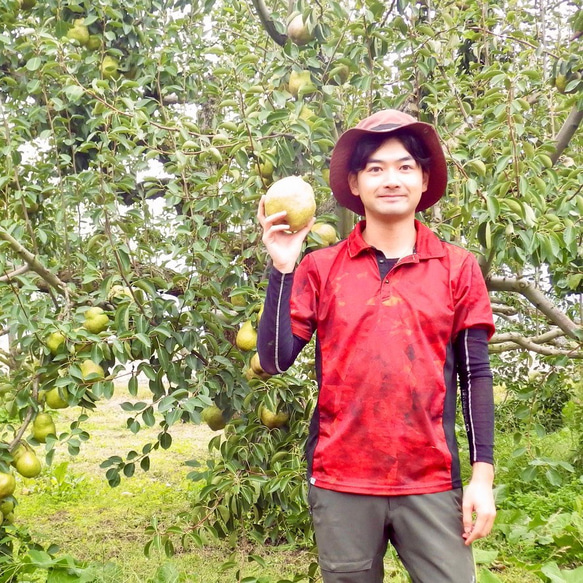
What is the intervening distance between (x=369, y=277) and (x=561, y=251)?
105 cm

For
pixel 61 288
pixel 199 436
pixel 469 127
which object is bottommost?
pixel 199 436

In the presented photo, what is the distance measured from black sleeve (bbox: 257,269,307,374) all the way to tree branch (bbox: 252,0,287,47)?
136cm

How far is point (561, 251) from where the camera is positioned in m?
2.33

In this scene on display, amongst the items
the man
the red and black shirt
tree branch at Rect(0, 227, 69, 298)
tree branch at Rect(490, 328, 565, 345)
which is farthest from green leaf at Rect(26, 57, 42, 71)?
tree branch at Rect(490, 328, 565, 345)

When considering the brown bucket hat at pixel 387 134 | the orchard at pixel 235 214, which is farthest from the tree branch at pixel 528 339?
the brown bucket hat at pixel 387 134

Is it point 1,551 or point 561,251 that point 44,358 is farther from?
point 561,251

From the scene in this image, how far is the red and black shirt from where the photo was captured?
1.48 m

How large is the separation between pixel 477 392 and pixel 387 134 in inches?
23.8

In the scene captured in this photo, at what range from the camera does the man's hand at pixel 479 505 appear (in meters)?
1.45

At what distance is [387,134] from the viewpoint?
1566mm

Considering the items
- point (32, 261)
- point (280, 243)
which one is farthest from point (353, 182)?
point (32, 261)

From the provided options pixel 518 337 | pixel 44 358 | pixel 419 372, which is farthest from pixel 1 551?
pixel 518 337

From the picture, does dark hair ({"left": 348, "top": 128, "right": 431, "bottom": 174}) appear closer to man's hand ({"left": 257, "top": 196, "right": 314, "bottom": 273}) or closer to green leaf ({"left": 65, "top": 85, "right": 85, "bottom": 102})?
man's hand ({"left": 257, "top": 196, "right": 314, "bottom": 273})

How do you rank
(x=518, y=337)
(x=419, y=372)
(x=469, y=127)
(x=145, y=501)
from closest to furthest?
(x=419, y=372)
(x=469, y=127)
(x=518, y=337)
(x=145, y=501)
